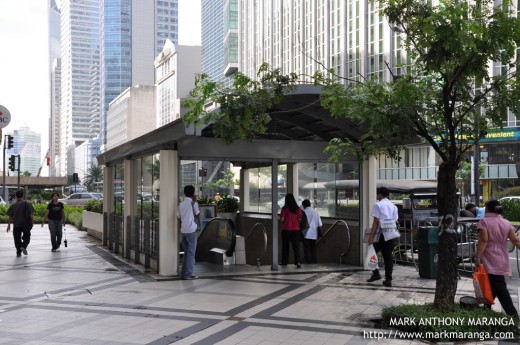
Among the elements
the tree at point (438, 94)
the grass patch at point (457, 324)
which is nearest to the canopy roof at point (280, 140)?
the tree at point (438, 94)

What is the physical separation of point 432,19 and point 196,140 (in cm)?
582

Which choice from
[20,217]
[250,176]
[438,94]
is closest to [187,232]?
[250,176]

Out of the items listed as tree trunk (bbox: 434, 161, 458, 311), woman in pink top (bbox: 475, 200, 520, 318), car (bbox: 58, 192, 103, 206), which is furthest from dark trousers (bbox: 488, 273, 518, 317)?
car (bbox: 58, 192, 103, 206)

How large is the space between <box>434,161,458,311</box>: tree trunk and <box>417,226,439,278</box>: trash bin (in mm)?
4186

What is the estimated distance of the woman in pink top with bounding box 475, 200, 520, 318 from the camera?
23.3 feet

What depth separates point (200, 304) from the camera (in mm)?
8781

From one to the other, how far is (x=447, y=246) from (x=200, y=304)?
12.1 ft

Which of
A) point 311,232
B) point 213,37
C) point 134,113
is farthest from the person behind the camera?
point 213,37

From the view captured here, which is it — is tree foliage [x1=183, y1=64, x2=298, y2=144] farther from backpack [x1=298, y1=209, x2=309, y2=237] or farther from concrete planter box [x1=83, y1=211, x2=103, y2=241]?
concrete planter box [x1=83, y1=211, x2=103, y2=241]

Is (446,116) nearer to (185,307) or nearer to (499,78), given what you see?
(499,78)

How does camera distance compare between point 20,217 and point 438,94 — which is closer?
point 438,94

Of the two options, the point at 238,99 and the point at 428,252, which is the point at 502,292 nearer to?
the point at 238,99

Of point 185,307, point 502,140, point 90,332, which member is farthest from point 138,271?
point 502,140

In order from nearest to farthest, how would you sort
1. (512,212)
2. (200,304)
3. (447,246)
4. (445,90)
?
1. (447,246)
2. (445,90)
3. (200,304)
4. (512,212)
